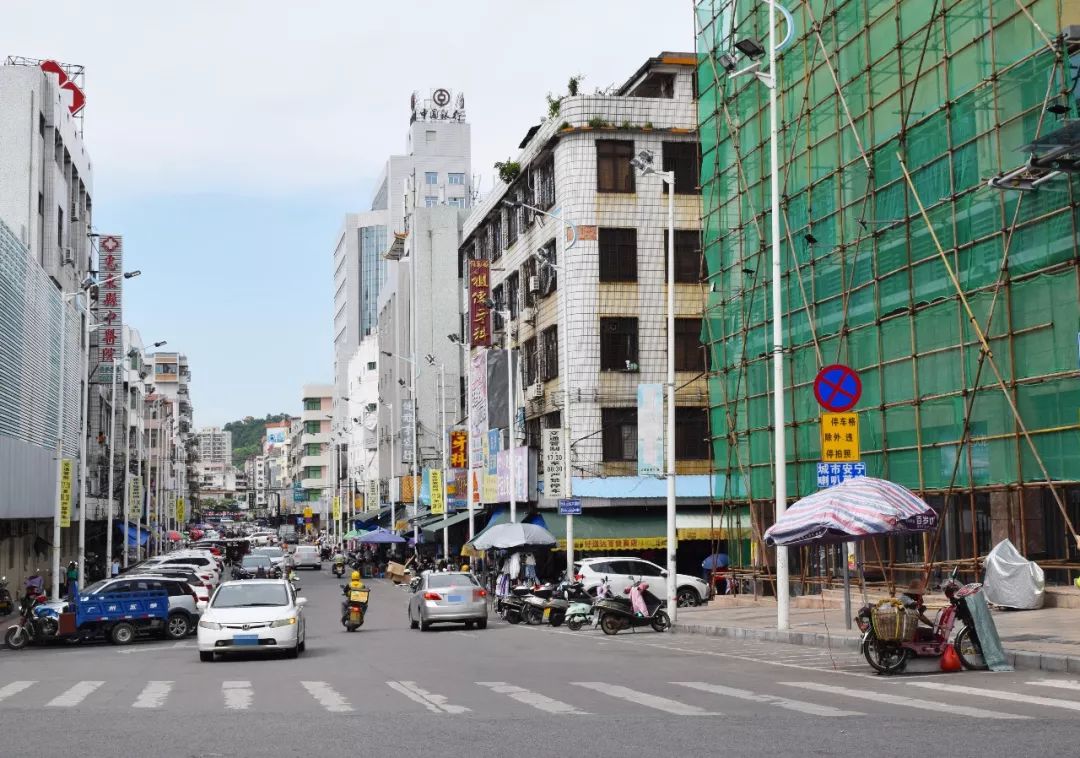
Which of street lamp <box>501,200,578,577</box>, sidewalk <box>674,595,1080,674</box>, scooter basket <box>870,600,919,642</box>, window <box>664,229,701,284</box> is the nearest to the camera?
scooter basket <box>870,600,919,642</box>

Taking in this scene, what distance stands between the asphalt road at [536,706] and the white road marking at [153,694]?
0.05m

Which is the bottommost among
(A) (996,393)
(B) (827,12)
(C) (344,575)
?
(C) (344,575)

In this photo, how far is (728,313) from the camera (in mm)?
41375

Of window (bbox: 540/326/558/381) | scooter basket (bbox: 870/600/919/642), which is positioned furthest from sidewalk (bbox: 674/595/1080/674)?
window (bbox: 540/326/558/381)

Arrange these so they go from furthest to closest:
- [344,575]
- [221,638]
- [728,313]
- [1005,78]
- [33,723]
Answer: [344,575] → [728,313] → [1005,78] → [221,638] → [33,723]

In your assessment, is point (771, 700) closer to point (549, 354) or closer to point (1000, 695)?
point (1000, 695)

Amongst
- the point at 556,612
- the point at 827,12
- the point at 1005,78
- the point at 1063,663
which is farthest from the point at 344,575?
the point at 1063,663

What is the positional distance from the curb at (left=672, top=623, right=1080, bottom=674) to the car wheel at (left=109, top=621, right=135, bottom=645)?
41.6 feet

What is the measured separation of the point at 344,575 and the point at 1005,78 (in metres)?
57.1

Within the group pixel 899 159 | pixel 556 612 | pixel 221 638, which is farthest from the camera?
pixel 556 612

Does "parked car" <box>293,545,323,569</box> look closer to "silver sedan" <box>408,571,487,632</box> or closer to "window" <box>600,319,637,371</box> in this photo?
"window" <box>600,319,637,371</box>

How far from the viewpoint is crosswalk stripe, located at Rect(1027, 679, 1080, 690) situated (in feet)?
49.9

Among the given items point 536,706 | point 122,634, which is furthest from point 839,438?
point 122,634

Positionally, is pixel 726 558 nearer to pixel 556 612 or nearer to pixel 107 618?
pixel 556 612
